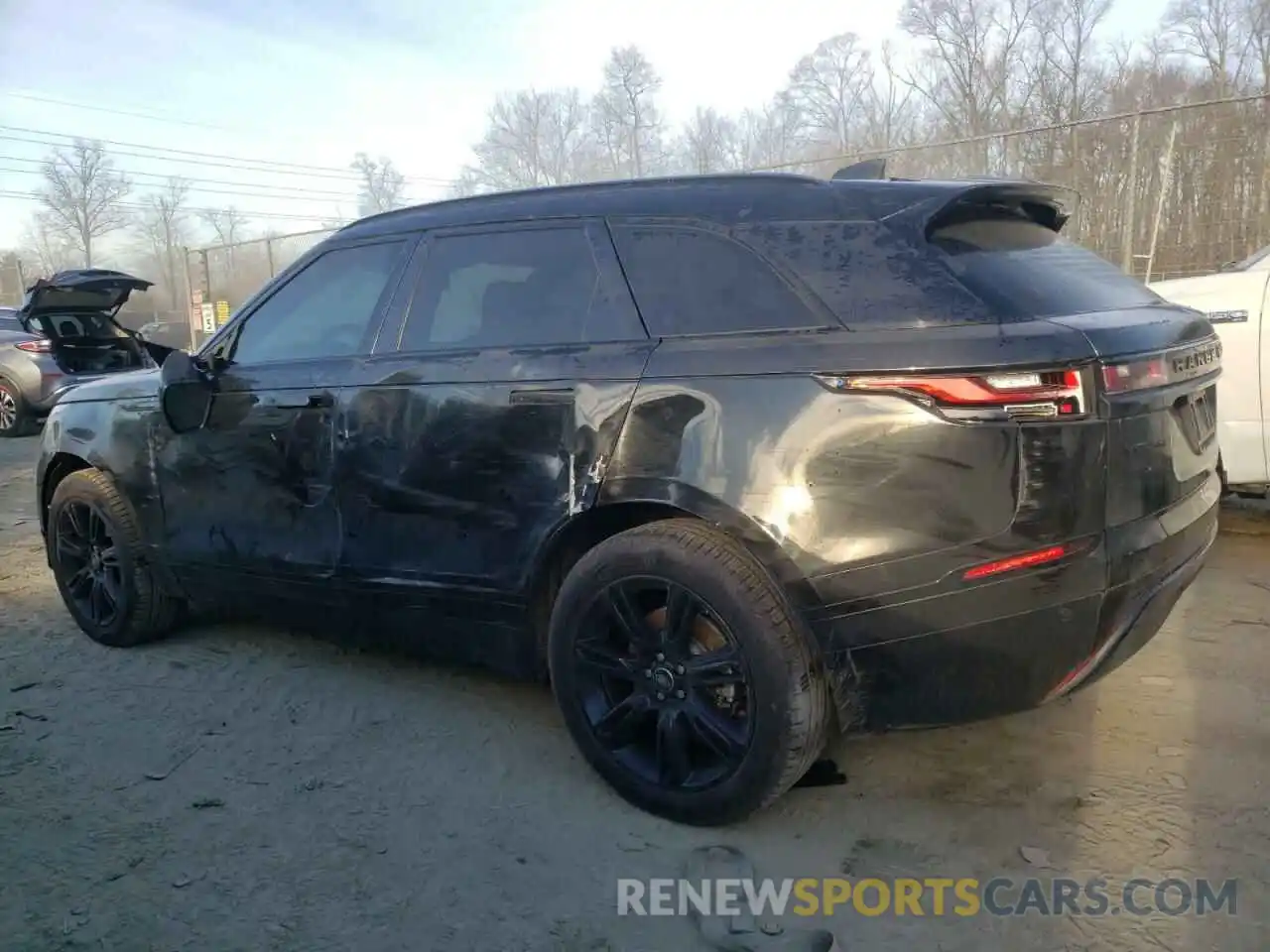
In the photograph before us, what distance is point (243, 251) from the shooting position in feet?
64.4

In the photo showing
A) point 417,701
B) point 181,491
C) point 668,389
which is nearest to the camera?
point 668,389

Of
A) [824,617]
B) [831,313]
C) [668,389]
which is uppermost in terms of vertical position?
[831,313]

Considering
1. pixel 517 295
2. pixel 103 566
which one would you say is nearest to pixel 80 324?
pixel 103 566

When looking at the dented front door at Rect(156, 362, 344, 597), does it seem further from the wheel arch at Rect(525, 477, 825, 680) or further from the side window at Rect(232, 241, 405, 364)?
the wheel arch at Rect(525, 477, 825, 680)

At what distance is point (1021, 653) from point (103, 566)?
12.6ft

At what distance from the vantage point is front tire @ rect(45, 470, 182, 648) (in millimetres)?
4152

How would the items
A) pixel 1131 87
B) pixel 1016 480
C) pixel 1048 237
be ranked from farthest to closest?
pixel 1131 87
pixel 1048 237
pixel 1016 480

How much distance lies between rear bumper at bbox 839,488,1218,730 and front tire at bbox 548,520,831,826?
0.60 ft

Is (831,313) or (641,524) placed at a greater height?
(831,313)

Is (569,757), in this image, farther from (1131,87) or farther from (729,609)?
(1131,87)

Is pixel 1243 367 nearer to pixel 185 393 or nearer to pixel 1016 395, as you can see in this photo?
pixel 1016 395

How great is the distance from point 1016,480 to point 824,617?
567mm

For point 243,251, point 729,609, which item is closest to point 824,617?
point 729,609

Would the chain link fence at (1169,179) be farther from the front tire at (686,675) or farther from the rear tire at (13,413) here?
the rear tire at (13,413)
